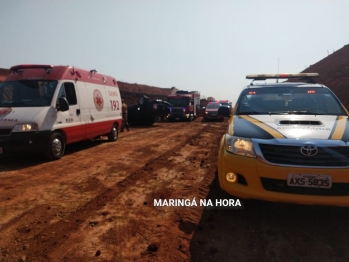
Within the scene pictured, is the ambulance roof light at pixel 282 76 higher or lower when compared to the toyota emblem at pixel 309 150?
higher

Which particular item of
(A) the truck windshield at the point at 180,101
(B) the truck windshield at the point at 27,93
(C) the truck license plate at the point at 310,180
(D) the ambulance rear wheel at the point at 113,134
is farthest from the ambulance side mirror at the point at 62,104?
(A) the truck windshield at the point at 180,101

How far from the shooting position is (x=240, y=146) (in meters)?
3.52

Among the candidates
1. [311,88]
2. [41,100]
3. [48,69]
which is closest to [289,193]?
[311,88]

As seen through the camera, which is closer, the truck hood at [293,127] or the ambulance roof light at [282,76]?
the truck hood at [293,127]

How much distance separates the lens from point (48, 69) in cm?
746

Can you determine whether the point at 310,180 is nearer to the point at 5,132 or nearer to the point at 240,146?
the point at 240,146

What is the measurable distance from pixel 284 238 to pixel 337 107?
8.26ft

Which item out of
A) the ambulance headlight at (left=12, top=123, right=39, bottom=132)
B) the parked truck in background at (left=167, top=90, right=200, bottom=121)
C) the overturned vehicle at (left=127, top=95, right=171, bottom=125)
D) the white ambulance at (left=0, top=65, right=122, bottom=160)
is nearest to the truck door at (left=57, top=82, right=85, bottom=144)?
the white ambulance at (left=0, top=65, right=122, bottom=160)

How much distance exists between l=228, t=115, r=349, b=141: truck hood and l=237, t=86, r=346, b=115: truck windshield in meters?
0.34

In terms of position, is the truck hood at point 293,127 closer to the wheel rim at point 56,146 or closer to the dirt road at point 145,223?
the dirt road at point 145,223

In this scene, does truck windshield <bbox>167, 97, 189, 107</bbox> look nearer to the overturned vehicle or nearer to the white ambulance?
the overturned vehicle

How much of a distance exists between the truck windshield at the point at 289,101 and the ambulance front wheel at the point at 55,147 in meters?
4.72

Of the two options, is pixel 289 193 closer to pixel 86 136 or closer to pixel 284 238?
pixel 284 238

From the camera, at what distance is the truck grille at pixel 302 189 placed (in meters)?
3.17
